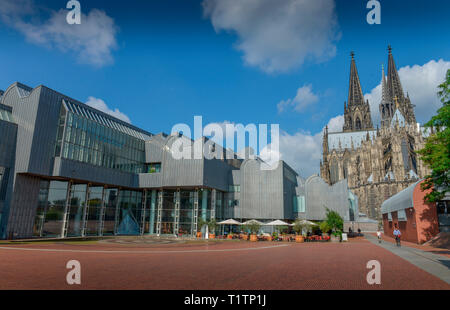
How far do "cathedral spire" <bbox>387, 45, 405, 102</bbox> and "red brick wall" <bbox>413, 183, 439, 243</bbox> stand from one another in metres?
106

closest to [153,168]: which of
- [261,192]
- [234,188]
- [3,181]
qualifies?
[234,188]

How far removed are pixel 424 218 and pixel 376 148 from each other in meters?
70.4

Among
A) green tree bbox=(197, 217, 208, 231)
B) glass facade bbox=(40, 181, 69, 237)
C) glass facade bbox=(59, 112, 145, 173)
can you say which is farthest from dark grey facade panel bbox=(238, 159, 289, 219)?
glass facade bbox=(40, 181, 69, 237)

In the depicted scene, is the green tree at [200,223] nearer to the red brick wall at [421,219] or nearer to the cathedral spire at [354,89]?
the red brick wall at [421,219]

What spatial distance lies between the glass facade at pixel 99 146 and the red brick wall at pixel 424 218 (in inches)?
1550

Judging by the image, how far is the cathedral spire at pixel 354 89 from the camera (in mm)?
130250

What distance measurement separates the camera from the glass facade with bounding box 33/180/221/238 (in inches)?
1420

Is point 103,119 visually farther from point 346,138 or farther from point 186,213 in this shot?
point 346,138

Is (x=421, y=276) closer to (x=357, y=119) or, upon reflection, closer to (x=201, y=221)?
(x=201, y=221)

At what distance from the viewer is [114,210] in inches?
1775

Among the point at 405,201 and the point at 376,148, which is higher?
the point at 376,148

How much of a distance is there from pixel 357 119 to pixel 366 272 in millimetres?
126536

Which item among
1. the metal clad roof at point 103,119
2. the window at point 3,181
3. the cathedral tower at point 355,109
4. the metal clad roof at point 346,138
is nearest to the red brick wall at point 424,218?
the metal clad roof at point 103,119

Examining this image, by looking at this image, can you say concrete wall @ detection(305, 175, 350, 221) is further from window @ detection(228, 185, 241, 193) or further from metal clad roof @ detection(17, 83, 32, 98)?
metal clad roof @ detection(17, 83, 32, 98)
